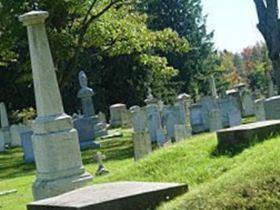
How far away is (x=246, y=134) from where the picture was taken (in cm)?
820

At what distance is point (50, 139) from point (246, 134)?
4.34m

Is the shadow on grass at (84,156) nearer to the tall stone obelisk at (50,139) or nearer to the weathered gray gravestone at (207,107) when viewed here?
the weathered gray gravestone at (207,107)

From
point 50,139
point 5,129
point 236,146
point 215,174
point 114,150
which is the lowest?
point 114,150

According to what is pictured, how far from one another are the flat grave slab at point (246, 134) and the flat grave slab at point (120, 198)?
4.99 feet

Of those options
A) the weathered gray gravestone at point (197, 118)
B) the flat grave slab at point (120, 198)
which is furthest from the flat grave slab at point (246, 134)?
the weathered gray gravestone at point (197, 118)

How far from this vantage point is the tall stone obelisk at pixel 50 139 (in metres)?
11.5

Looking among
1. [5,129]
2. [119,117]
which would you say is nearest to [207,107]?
[5,129]

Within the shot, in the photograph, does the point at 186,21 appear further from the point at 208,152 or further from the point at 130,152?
the point at 208,152

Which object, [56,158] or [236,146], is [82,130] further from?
[236,146]

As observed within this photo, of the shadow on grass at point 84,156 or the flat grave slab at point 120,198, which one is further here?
the shadow on grass at point 84,156

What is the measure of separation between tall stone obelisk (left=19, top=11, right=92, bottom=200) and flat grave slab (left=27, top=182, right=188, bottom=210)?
437 cm

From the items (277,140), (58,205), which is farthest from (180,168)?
(58,205)

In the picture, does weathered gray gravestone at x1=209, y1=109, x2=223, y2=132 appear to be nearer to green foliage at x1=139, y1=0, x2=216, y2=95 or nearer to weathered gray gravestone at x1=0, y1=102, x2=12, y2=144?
weathered gray gravestone at x1=0, y1=102, x2=12, y2=144

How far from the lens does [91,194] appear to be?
6.93 m
